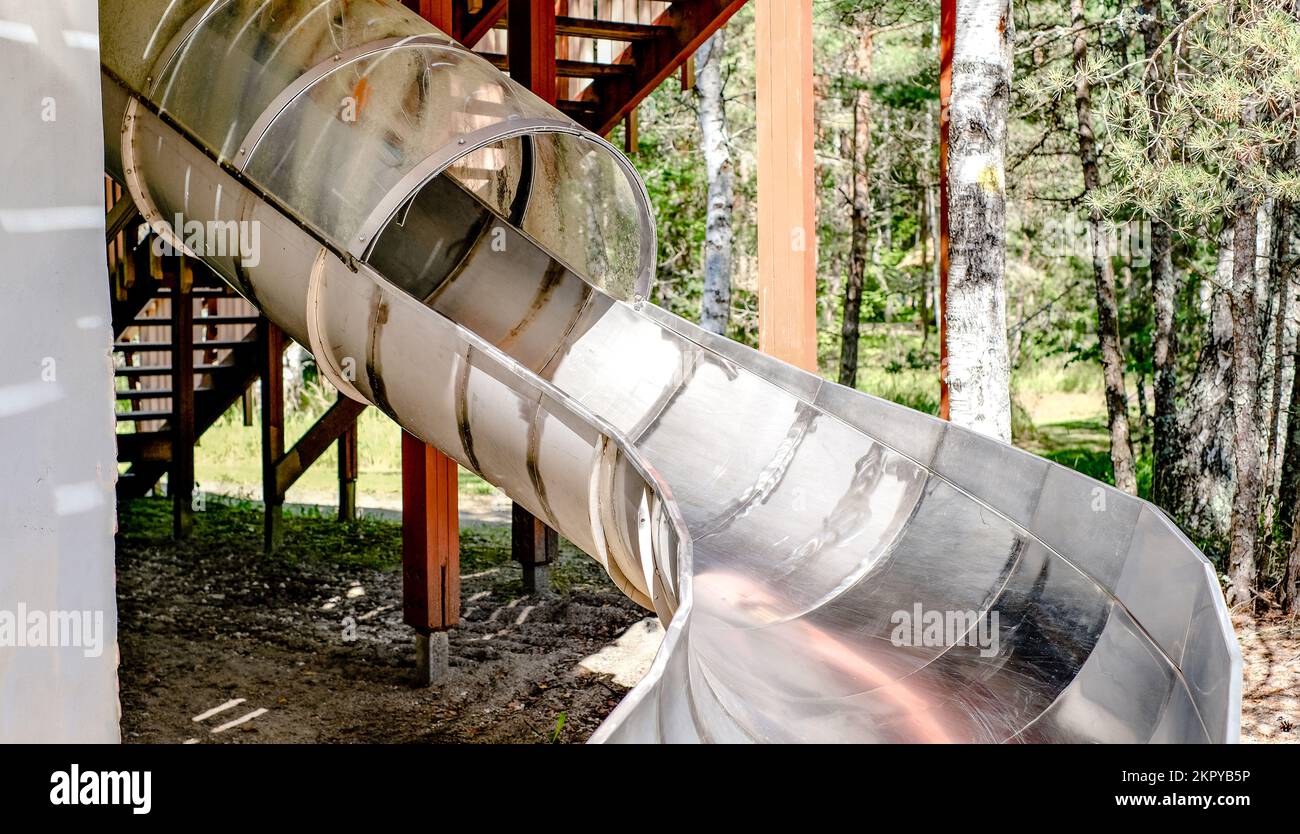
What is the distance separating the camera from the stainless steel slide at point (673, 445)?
11.9ft

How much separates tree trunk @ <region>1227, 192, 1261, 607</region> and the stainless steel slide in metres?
3.54

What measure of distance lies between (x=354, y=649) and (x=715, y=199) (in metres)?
5.56

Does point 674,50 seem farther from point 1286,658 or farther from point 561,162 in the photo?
point 1286,658

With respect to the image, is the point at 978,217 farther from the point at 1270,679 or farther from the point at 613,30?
the point at 613,30

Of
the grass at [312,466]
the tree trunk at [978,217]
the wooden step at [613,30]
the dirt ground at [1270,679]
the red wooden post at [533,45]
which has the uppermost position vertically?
the wooden step at [613,30]

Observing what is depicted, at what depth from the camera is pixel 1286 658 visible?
646cm

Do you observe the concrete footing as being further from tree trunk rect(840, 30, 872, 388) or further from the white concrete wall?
tree trunk rect(840, 30, 872, 388)

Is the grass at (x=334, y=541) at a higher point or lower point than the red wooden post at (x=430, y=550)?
lower

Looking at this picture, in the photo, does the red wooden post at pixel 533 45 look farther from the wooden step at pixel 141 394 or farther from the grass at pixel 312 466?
the grass at pixel 312 466

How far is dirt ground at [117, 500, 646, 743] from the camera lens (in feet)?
20.3

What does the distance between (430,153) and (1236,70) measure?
4.12m

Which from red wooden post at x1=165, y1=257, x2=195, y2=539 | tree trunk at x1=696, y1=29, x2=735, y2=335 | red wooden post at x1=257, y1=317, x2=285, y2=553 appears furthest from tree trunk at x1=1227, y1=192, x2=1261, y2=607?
red wooden post at x1=165, y1=257, x2=195, y2=539

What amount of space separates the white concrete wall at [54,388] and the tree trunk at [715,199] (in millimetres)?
7941

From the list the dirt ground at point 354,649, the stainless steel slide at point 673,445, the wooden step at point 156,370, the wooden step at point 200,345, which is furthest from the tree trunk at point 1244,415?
the wooden step at point 156,370
